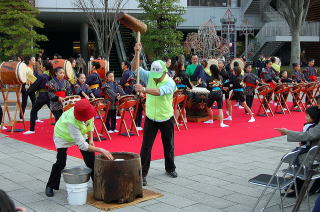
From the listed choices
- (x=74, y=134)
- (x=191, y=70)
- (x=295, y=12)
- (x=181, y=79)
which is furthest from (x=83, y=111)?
(x=295, y=12)

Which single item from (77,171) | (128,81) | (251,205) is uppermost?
(128,81)

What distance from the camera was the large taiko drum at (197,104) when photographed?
38.2ft

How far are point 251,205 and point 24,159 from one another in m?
4.23

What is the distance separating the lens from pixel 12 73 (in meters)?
10.1

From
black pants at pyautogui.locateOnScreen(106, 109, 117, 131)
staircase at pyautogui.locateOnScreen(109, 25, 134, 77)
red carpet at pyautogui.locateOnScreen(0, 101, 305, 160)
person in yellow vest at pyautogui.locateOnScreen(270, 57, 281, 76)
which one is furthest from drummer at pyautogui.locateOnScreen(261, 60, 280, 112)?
staircase at pyautogui.locateOnScreen(109, 25, 134, 77)

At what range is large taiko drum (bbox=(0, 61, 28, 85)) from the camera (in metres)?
10.1

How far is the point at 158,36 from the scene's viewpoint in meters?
21.9

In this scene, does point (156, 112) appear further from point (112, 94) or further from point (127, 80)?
point (127, 80)

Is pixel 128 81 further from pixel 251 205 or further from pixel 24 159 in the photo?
pixel 251 205

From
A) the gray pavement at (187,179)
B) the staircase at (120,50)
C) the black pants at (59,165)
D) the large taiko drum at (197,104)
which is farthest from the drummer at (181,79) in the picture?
the staircase at (120,50)

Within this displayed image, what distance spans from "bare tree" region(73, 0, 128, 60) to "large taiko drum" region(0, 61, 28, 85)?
10843 millimetres

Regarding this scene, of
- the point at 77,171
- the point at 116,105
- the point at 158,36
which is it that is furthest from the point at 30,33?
the point at 77,171

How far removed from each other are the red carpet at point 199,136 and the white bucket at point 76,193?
99.8 inches

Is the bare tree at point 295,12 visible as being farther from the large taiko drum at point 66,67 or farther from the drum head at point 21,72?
the drum head at point 21,72
